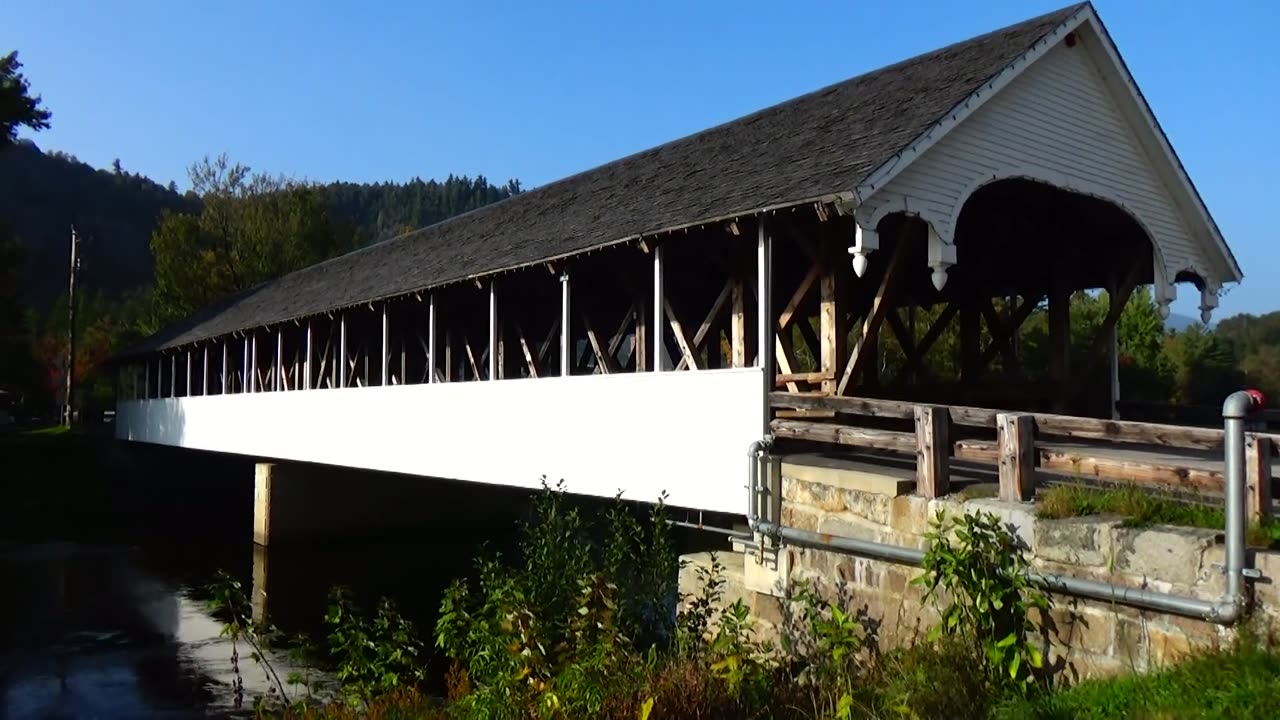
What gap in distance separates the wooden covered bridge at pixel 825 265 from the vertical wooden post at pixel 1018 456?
21 cm

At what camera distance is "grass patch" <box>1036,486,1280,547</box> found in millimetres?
4820

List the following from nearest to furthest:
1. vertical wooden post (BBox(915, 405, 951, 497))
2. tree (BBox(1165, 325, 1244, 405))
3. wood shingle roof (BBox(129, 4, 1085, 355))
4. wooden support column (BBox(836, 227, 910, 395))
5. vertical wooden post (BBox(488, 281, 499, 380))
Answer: vertical wooden post (BBox(915, 405, 951, 497)) < wood shingle roof (BBox(129, 4, 1085, 355)) < wooden support column (BBox(836, 227, 910, 395)) < vertical wooden post (BBox(488, 281, 499, 380)) < tree (BBox(1165, 325, 1244, 405))

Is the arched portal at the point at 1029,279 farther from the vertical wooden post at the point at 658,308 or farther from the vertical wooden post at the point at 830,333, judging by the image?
the vertical wooden post at the point at 658,308

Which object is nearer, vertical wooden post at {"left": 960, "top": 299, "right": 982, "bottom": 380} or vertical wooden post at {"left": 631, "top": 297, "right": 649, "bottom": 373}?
vertical wooden post at {"left": 631, "top": 297, "right": 649, "bottom": 373}

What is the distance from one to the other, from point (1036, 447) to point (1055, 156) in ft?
14.6

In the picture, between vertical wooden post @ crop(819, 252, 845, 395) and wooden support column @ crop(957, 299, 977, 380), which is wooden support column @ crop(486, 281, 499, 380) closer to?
vertical wooden post @ crop(819, 252, 845, 395)

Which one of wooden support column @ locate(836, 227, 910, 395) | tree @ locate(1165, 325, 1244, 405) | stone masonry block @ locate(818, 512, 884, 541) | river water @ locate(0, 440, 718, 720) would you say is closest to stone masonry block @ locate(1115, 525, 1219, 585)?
stone masonry block @ locate(818, 512, 884, 541)

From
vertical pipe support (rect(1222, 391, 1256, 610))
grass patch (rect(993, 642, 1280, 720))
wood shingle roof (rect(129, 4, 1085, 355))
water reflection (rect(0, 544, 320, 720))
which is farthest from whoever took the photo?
water reflection (rect(0, 544, 320, 720))

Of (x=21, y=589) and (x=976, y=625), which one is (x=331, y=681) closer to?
(x=976, y=625)

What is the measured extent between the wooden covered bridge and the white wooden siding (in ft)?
0.08

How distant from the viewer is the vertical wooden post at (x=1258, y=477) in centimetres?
480

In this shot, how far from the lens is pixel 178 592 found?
17344 millimetres

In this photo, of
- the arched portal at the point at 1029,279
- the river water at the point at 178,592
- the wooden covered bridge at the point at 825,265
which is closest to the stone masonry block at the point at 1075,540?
the wooden covered bridge at the point at 825,265

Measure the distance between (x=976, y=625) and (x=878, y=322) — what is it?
380 cm
